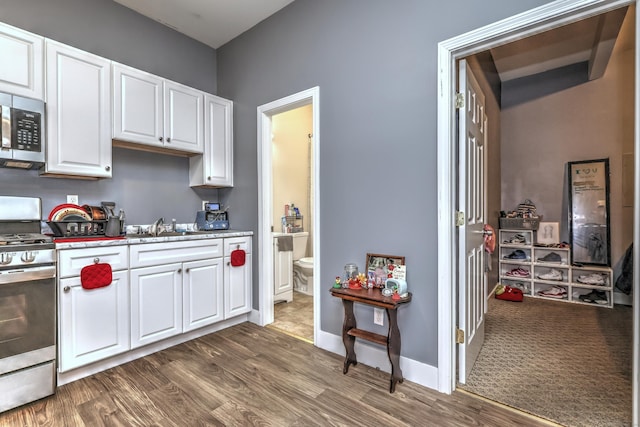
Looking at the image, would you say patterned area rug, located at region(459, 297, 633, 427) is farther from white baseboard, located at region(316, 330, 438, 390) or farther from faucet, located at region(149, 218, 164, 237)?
faucet, located at region(149, 218, 164, 237)

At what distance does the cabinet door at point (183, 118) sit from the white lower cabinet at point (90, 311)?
1142mm

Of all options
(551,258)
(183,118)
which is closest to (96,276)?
(183,118)

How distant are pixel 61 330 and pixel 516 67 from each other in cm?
563

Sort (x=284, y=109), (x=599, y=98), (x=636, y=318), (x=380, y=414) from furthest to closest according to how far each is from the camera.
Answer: (x=599, y=98) → (x=284, y=109) → (x=380, y=414) → (x=636, y=318)

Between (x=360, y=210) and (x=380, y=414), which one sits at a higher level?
(x=360, y=210)

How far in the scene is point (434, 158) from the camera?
6.48ft

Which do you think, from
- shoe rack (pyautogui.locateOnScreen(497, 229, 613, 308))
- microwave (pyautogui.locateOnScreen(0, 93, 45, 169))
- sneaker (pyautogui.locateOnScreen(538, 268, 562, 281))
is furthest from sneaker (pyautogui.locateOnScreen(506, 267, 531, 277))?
microwave (pyautogui.locateOnScreen(0, 93, 45, 169))

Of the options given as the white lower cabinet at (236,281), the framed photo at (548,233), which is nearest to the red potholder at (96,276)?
the white lower cabinet at (236,281)

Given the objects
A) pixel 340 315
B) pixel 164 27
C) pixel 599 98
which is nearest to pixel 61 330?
pixel 340 315

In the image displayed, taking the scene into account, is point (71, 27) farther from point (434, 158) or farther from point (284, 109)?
point (434, 158)

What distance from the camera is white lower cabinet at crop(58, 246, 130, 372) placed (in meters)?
1.99

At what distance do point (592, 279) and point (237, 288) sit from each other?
433cm

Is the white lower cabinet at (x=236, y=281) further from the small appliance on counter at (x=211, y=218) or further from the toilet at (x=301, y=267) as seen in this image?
the toilet at (x=301, y=267)

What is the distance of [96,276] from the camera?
2.10 metres
